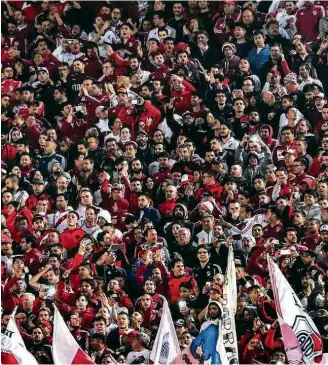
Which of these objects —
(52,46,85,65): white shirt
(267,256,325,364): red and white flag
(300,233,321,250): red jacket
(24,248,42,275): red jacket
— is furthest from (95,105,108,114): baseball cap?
(267,256,325,364): red and white flag

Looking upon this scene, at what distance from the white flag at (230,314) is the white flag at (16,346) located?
216 cm

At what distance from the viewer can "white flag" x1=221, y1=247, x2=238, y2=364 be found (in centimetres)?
1817

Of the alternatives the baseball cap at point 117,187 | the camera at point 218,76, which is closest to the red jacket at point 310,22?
the camera at point 218,76

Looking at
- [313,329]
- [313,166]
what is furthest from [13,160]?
[313,329]

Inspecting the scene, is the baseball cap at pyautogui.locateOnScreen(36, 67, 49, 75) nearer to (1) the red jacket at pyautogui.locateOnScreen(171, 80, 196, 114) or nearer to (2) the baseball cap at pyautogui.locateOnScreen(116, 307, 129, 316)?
(1) the red jacket at pyautogui.locateOnScreen(171, 80, 196, 114)

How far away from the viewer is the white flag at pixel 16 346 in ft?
61.6

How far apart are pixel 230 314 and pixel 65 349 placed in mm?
1899

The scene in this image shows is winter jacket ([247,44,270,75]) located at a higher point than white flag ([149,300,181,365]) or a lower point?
higher

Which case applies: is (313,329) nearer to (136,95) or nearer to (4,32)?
(136,95)

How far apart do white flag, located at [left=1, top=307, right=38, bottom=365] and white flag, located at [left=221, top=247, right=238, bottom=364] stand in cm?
216

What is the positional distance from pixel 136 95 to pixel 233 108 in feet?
4.97

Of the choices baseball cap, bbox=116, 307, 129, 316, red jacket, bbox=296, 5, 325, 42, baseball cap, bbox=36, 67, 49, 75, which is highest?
red jacket, bbox=296, 5, 325, 42

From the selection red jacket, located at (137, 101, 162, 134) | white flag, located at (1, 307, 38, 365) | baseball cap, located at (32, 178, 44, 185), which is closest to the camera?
white flag, located at (1, 307, 38, 365)

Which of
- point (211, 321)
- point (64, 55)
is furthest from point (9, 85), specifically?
point (211, 321)
